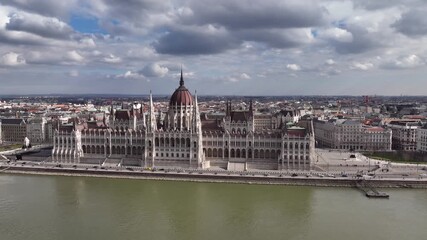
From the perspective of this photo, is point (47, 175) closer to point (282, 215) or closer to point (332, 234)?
point (282, 215)

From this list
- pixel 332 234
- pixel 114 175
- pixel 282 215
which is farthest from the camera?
pixel 114 175

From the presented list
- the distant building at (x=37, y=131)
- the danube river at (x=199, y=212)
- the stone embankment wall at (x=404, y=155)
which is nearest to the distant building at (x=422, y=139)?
the stone embankment wall at (x=404, y=155)

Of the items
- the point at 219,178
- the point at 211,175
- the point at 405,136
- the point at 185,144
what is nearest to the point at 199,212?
the point at 219,178

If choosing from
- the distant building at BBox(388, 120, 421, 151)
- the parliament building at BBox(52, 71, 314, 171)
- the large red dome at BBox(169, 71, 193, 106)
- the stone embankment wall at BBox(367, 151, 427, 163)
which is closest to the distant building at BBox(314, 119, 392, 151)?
the distant building at BBox(388, 120, 421, 151)

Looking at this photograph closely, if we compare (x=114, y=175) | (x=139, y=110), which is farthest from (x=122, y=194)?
(x=139, y=110)

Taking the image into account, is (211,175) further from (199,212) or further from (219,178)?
(199,212)

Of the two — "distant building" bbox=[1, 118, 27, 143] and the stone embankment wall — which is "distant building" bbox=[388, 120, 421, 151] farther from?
"distant building" bbox=[1, 118, 27, 143]
